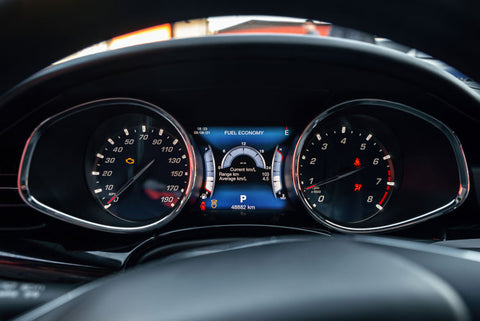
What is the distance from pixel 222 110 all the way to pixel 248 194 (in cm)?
43

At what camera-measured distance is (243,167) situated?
2455 millimetres

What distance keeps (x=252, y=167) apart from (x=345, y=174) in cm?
46

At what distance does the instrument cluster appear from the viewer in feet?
7.79

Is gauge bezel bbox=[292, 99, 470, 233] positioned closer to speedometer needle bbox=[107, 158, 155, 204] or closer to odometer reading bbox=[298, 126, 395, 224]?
odometer reading bbox=[298, 126, 395, 224]

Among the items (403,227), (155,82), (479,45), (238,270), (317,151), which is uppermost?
(155,82)

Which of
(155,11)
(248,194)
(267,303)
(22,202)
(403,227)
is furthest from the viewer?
(248,194)

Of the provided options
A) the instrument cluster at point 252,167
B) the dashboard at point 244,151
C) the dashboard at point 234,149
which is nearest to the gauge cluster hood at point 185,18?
the dashboard at point 234,149

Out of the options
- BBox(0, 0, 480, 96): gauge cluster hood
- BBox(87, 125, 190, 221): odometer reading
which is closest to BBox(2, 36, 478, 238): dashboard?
BBox(87, 125, 190, 221): odometer reading

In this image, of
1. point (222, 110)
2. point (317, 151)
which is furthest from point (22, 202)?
point (317, 151)

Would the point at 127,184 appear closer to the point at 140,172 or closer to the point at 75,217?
the point at 140,172

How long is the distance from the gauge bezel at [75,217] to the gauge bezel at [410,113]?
51 cm

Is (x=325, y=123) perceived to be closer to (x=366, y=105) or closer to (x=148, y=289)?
(x=366, y=105)

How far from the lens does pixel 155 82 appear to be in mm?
2191

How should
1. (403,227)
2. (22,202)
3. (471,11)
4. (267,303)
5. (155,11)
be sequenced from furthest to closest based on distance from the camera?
(403,227), (22,202), (155,11), (471,11), (267,303)
